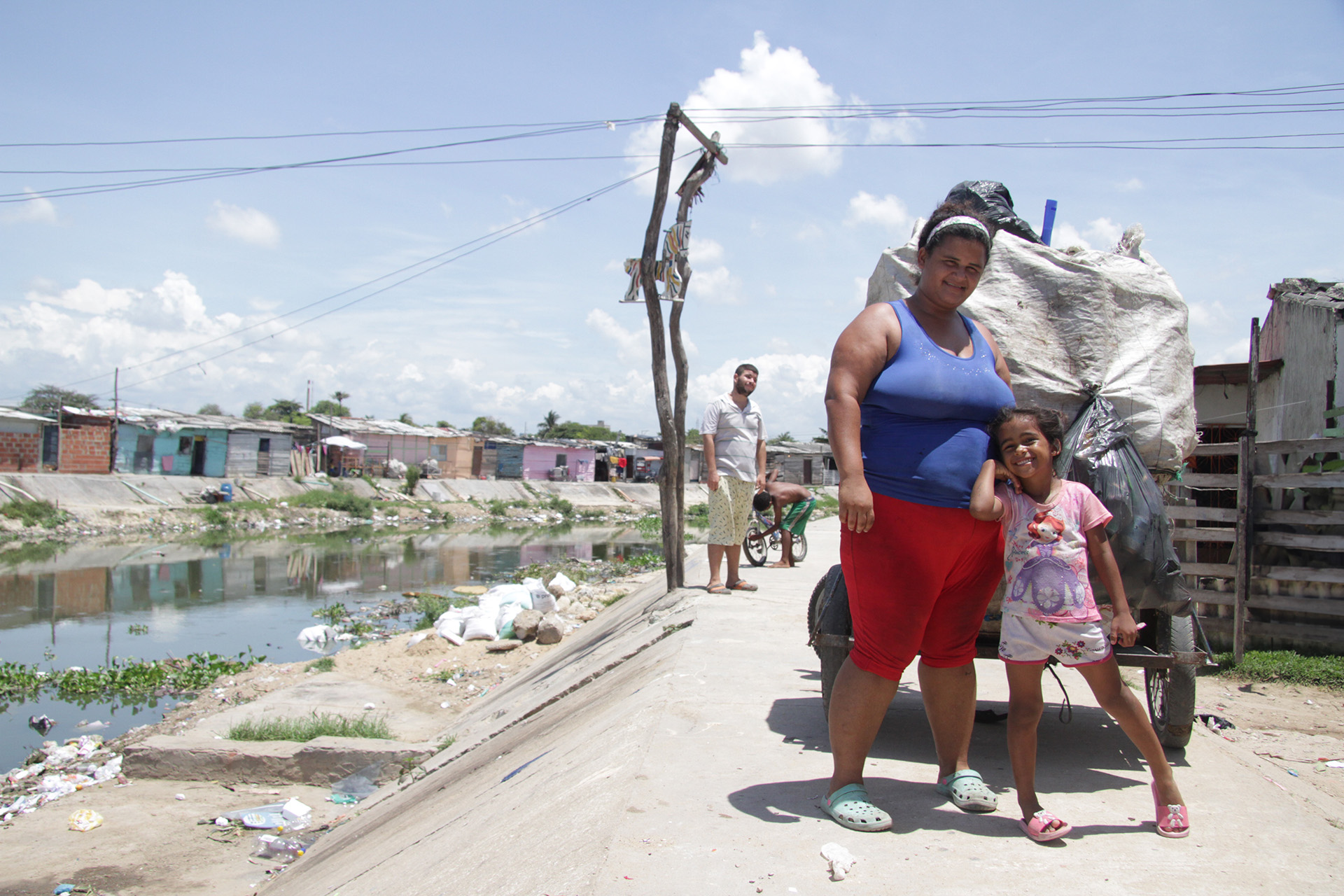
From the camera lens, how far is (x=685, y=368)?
8.00m

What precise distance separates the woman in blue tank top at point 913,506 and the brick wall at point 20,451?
124 ft

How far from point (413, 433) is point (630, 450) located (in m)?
15.7

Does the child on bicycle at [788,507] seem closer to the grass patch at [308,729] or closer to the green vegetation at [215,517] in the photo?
the grass patch at [308,729]

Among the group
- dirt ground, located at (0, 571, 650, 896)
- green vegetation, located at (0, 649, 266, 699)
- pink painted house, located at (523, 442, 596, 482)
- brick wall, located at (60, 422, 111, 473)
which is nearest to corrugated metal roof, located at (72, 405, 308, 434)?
brick wall, located at (60, 422, 111, 473)

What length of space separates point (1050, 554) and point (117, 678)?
973 centimetres

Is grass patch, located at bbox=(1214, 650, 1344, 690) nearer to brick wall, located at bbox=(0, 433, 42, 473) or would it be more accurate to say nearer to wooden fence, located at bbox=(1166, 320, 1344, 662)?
wooden fence, located at bbox=(1166, 320, 1344, 662)

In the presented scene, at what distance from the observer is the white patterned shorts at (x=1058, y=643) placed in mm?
2479

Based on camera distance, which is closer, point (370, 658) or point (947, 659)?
point (947, 659)

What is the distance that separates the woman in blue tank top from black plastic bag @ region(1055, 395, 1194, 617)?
21.7 inches

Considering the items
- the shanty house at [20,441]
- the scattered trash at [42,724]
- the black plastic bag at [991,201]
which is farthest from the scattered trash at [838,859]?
the shanty house at [20,441]

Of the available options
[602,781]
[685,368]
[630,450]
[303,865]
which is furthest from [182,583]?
[630,450]

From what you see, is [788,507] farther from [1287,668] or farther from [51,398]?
[51,398]

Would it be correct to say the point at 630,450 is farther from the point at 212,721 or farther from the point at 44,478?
the point at 212,721

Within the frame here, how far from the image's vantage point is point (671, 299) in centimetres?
782
